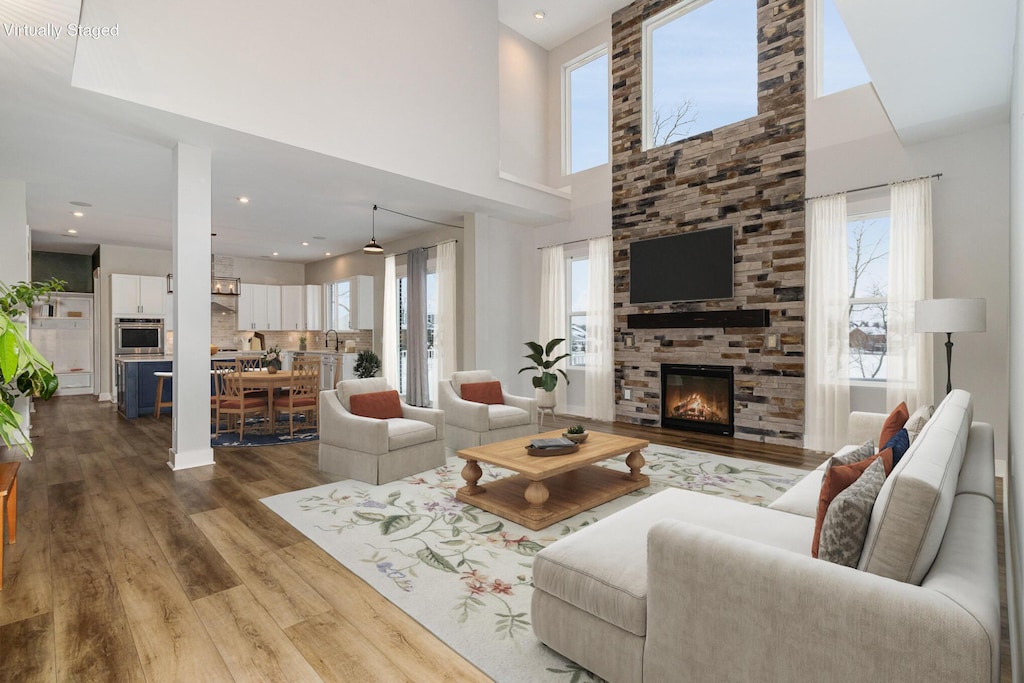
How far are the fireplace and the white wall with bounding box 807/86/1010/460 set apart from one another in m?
1.40

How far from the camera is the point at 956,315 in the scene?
142 inches

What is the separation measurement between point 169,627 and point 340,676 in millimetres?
827

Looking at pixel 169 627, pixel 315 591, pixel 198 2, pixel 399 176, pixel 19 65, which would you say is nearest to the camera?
pixel 169 627

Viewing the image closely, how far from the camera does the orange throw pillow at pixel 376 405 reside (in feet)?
13.9

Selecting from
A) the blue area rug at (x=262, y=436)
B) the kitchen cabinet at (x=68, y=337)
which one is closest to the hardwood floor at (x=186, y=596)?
the blue area rug at (x=262, y=436)

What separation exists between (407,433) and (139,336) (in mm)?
7848

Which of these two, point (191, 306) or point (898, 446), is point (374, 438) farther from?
point (898, 446)

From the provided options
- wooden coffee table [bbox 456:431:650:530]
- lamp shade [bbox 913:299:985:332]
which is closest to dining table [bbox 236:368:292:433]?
wooden coffee table [bbox 456:431:650:530]

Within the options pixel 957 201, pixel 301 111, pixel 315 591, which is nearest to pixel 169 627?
pixel 315 591

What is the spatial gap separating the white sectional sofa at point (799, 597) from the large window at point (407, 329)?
258 inches

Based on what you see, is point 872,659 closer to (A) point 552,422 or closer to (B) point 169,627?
(B) point 169,627

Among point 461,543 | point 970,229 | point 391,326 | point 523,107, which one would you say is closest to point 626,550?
point 461,543

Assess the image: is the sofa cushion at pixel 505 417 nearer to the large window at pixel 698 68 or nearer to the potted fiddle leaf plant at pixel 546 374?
the potted fiddle leaf plant at pixel 546 374

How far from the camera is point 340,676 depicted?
1745mm
